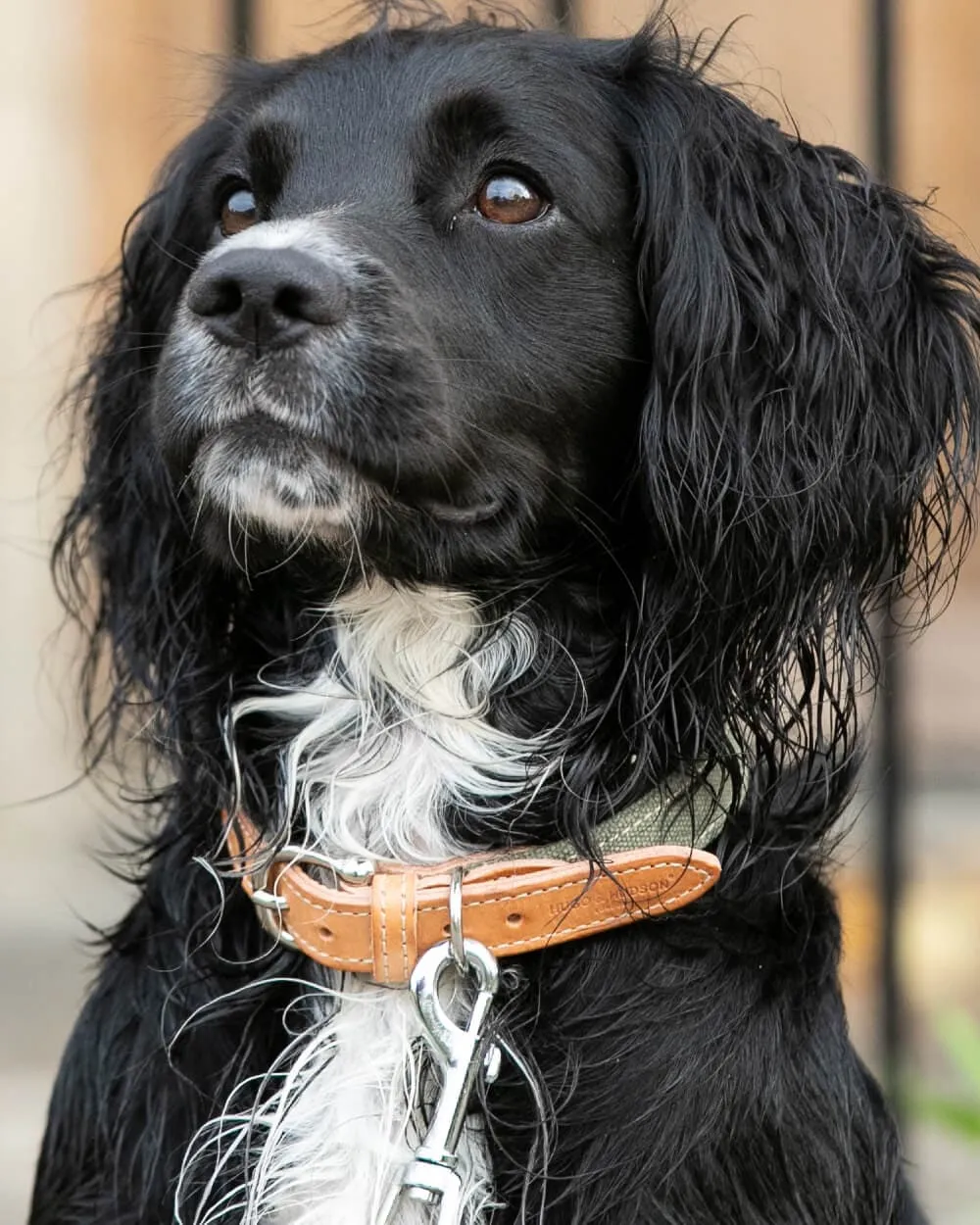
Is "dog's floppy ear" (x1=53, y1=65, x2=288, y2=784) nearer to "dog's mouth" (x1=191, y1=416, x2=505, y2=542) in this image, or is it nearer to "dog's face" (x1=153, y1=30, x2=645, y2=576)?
"dog's face" (x1=153, y1=30, x2=645, y2=576)

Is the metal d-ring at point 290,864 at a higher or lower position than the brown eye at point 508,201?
lower

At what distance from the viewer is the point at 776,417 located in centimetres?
226

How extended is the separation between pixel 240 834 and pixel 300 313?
71 cm

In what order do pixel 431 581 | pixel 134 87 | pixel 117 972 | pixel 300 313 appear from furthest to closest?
1. pixel 134 87
2. pixel 117 972
3. pixel 431 581
4. pixel 300 313

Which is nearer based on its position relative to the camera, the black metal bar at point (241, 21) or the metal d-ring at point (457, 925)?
the metal d-ring at point (457, 925)

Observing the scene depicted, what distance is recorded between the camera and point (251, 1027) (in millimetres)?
2268

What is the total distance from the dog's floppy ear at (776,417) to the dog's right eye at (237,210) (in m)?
0.53

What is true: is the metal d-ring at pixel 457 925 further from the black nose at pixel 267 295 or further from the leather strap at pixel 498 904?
the black nose at pixel 267 295

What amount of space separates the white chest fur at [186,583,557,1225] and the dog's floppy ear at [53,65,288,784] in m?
0.17

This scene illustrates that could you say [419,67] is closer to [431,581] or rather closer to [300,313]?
[300,313]

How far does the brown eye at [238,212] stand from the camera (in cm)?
241

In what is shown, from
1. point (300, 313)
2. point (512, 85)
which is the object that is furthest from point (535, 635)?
point (512, 85)

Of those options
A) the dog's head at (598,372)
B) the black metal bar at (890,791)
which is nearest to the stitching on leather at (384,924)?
the dog's head at (598,372)

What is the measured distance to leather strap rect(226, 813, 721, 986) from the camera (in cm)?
207
